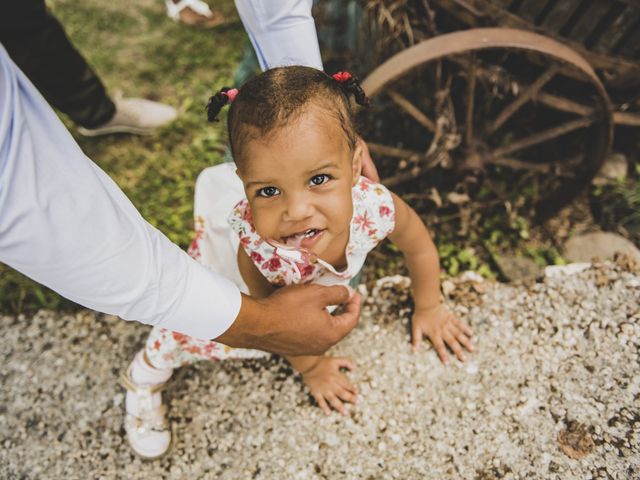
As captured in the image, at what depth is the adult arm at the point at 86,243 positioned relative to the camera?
914mm

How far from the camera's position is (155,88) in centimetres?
345

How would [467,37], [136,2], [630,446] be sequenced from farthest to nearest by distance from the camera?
[136,2] < [467,37] < [630,446]

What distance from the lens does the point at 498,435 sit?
1.75 m

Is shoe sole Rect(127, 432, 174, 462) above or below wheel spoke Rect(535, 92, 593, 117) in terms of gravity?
below

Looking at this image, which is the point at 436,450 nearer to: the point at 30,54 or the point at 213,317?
the point at 213,317

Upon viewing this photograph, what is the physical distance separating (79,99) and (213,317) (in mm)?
2194

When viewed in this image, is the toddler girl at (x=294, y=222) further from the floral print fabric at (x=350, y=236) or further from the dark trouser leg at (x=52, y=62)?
the dark trouser leg at (x=52, y=62)

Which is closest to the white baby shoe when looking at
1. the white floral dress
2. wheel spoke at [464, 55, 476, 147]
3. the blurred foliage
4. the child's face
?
the white floral dress

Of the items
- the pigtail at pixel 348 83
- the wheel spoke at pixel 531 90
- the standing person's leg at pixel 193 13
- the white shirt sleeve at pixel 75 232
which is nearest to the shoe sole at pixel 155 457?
the white shirt sleeve at pixel 75 232

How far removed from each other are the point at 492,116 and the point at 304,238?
5.53 feet

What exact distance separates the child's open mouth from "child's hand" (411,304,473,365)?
0.79 metres

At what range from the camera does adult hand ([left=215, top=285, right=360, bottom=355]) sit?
4.35ft

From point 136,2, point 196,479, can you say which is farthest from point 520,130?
point 136,2

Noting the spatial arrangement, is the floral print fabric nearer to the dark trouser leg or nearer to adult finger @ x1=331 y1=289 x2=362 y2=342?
adult finger @ x1=331 y1=289 x2=362 y2=342
